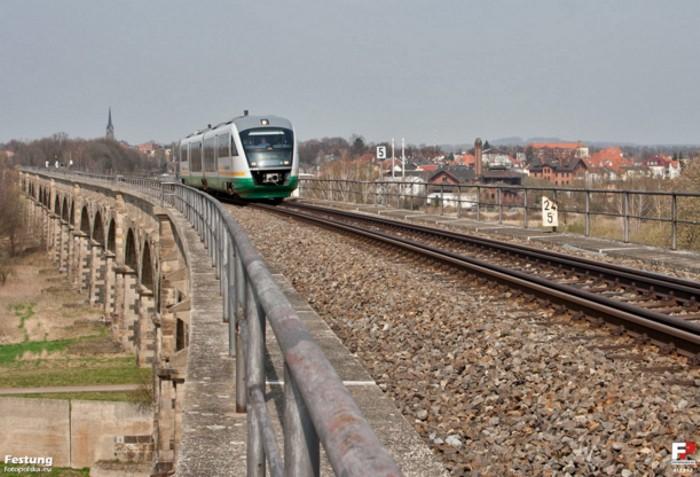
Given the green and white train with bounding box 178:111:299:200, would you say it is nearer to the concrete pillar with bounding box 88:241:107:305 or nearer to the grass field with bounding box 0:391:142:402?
the grass field with bounding box 0:391:142:402

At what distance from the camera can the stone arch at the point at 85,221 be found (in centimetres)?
6899

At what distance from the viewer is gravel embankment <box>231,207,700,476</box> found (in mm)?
5594

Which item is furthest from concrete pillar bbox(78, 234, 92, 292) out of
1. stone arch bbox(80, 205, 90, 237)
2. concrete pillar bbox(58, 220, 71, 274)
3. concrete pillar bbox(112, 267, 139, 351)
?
concrete pillar bbox(112, 267, 139, 351)

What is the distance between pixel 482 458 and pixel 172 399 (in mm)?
11499

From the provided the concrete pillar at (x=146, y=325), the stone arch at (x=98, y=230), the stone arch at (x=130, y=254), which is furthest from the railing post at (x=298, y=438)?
the stone arch at (x=98, y=230)

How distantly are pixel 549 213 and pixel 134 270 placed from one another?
34.0m

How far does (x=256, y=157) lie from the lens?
33.9m

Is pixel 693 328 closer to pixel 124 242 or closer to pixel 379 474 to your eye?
pixel 379 474

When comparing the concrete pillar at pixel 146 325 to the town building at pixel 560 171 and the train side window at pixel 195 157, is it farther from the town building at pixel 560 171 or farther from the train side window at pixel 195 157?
the town building at pixel 560 171

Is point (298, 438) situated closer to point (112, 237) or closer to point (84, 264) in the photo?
point (112, 237)

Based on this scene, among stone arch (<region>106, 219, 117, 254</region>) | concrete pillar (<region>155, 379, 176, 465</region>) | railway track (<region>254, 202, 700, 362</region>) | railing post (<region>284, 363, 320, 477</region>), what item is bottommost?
concrete pillar (<region>155, 379, 176, 465</region>)

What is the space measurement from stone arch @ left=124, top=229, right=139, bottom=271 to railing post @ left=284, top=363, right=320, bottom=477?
156ft

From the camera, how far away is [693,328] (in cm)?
839

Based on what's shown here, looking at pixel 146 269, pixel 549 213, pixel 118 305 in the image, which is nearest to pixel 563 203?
pixel 146 269
